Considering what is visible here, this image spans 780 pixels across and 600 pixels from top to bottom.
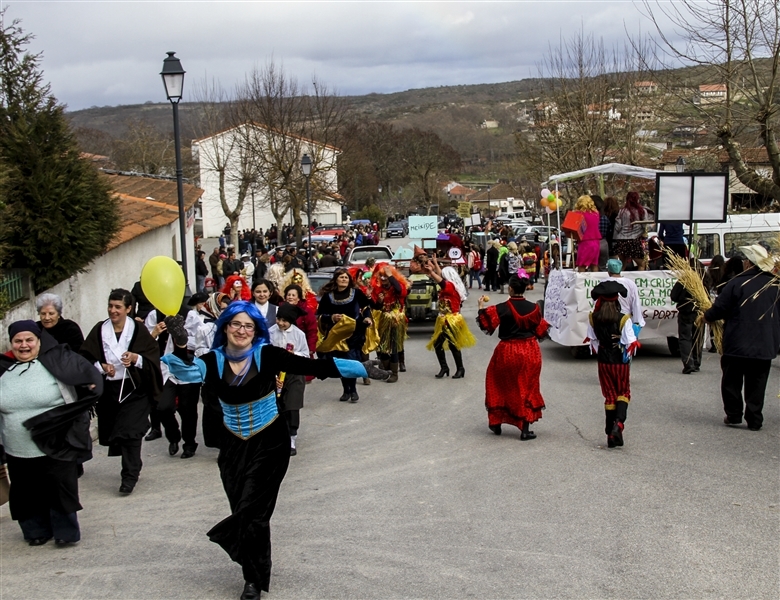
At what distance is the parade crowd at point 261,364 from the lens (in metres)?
5.47

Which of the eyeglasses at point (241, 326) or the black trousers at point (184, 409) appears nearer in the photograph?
the eyeglasses at point (241, 326)

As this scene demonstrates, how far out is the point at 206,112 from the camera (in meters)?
49.1

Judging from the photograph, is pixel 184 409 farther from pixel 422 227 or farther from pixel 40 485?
pixel 422 227

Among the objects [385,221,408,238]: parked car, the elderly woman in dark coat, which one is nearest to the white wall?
the elderly woman in dark coat

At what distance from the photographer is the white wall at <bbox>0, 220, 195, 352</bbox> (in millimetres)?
12812

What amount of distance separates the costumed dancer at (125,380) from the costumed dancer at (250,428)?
98.9 inches

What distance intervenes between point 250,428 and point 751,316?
19.8 ft

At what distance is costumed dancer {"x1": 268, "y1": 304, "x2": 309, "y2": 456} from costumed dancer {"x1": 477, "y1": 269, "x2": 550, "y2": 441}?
1.94m

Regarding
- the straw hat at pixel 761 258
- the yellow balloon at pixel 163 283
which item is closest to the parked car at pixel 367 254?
the straw hat at pixel 761 258

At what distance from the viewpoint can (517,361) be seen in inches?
366

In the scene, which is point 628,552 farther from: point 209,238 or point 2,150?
point 209,238

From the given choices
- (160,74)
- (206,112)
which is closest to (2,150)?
(160,74)

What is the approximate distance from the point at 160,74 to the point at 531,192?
63.9 metres

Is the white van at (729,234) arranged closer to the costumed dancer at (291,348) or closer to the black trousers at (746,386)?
the black trousers at (746,386)
